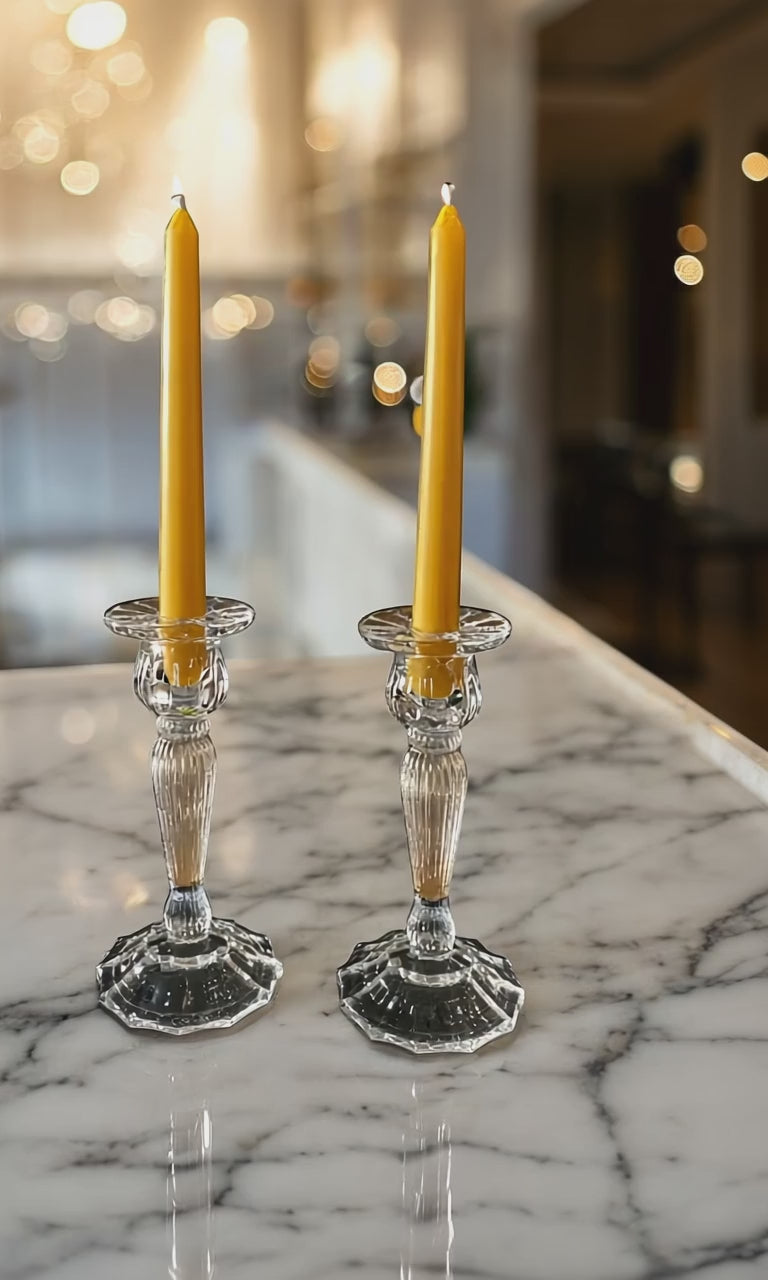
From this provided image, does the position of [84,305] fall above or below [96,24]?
below

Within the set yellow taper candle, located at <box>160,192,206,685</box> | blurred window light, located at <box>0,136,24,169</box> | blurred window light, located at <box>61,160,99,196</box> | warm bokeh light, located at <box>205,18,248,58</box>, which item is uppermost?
warm bokeh light, located at <box>205,18,248,58</box>

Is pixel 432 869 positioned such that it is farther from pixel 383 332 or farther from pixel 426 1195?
pixel 383 332

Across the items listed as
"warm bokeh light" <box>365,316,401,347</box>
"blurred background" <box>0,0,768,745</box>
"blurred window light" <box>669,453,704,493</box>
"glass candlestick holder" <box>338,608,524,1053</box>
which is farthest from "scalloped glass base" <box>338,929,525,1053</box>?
"blurred window light" <box>669,453,704,493</box>

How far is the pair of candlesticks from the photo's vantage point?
0.55m

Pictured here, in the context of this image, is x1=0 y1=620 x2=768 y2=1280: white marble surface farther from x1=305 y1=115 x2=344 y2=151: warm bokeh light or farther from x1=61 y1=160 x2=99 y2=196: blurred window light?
x1=61 y1=160 x2=99 y2=196: blurred window light

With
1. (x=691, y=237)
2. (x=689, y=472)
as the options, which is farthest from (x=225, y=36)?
(x=691, y=237)

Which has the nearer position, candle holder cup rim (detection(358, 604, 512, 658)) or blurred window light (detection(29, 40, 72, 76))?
candle holder cup rim (detection(358, 604, 512, 658))

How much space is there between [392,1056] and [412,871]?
0.07m

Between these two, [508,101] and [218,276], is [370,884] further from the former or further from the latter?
[218,276]

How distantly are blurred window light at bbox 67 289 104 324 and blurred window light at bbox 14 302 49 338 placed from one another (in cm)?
11

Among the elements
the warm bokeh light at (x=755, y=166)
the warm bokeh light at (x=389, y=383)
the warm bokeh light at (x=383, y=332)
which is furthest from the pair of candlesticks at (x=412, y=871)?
the warm bokeh light at (x=755, y=166)

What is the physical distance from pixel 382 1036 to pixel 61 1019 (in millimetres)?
140

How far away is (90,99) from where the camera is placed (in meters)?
5.75

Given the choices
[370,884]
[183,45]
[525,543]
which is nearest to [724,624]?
[525,543]
